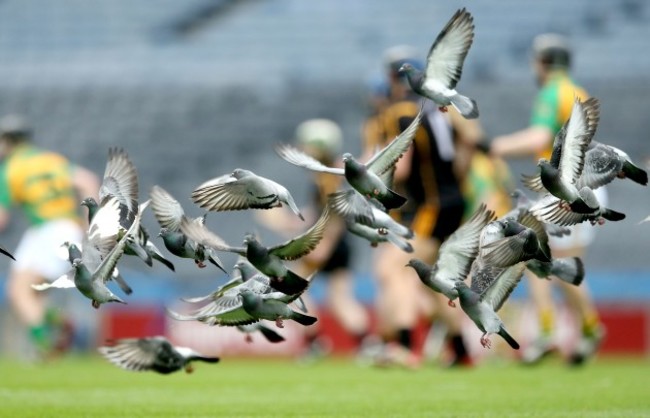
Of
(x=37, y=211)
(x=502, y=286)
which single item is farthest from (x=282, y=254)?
(x=37, y=211)

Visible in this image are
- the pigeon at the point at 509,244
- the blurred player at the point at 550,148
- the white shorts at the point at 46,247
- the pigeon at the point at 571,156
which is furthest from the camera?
the white shorts at the point at 46,247

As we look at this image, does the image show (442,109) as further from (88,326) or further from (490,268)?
(88,326)

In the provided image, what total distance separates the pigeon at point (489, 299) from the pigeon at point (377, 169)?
18.7 inches

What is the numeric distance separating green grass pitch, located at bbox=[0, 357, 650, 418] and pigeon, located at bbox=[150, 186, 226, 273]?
1050 mm

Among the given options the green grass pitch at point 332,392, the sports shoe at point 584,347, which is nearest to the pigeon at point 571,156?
the green grass pitch at point 332,392

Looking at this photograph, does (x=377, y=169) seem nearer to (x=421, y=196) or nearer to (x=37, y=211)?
(x=421, y=196)

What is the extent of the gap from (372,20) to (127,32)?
4537 millimetres

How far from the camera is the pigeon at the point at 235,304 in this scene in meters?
5.55

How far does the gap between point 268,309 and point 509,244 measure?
40.4 inches

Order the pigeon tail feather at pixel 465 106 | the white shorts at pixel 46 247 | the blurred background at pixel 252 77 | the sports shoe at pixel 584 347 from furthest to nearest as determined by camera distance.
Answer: the blurred background at pixel 252 77 → the white shorts at pixel 46 247 → the sports shoe at pixel 584 347 → the pigeon tail feather at pixel 465 106

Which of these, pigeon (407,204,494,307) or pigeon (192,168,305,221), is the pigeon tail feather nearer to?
pigeon (407,204,494,307)

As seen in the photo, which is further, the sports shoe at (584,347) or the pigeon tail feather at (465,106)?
the sports shoe at (584,347)

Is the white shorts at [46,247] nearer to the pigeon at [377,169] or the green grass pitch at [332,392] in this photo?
the green grass pitch at [332,392]

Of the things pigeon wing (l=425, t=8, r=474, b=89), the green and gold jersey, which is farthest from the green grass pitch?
the green and gold jersey
